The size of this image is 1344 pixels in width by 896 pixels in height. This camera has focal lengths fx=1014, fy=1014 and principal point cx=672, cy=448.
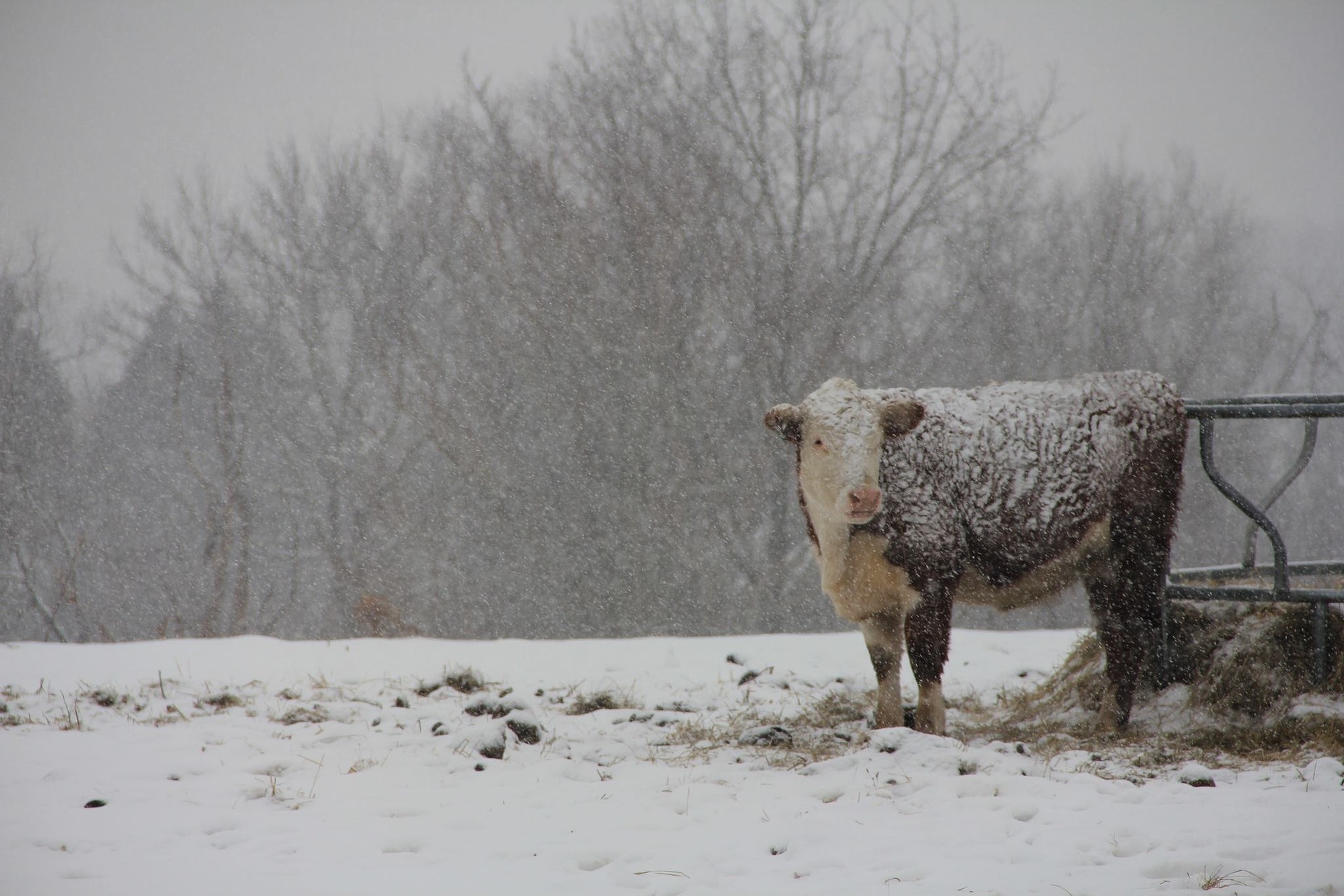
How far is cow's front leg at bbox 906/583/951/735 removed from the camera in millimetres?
4730

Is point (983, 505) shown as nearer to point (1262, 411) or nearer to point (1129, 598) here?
point (1129, 598)

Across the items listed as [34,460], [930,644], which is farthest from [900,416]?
[34,460]

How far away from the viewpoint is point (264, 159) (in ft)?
73.6

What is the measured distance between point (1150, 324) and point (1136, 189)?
123 inches

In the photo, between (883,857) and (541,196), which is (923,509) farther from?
(541,196)

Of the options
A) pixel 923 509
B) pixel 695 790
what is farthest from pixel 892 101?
pixel 695 790

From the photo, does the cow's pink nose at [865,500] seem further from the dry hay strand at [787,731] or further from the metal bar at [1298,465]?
the metal bar at [1298,465]

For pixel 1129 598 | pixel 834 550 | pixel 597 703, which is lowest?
pixel 597 703

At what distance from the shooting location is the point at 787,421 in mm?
4941

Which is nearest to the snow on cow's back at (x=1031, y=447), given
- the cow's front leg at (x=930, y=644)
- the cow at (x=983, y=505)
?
the cow at (x=983, y=505)

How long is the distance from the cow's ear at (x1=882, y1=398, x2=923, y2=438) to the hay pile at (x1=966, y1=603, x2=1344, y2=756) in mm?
1607

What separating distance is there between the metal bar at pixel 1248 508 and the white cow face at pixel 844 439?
1.64 m

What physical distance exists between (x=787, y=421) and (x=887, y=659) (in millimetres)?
1277

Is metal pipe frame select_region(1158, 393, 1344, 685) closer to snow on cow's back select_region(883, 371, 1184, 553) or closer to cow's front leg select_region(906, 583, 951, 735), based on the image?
snow on cow's back select_region(883, 371, 1184, 553)
